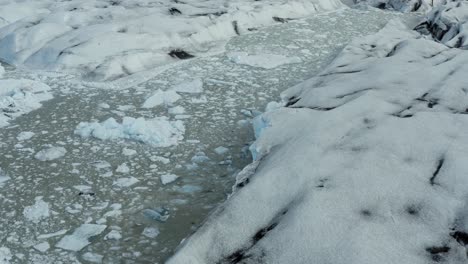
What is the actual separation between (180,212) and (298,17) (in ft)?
18.2

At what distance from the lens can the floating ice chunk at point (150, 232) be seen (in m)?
2.33

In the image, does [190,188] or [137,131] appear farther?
[137,131]

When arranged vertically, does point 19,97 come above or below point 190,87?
below

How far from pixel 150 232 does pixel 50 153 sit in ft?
3.68

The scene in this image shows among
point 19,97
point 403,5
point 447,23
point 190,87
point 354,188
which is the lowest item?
point 19,97

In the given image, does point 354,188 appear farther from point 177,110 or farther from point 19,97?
point 19,97

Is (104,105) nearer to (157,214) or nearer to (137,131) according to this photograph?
(137,131)

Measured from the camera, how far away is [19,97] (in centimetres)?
390

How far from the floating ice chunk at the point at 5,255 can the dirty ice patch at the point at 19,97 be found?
156 centimetres

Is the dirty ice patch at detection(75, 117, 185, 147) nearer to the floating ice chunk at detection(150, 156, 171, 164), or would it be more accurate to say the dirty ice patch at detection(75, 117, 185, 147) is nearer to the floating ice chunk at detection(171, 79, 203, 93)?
the floating ice chunk at detection(150, 156, 171, 164)

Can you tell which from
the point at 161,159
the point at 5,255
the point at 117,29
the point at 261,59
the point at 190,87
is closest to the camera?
the point at 5,255

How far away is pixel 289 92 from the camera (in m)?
4.09

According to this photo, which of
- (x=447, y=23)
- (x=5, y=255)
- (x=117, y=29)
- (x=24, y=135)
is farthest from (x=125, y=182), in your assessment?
(x=447, y=23)

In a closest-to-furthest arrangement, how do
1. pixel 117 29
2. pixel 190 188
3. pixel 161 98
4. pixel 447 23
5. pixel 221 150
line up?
1. pixel 190 188
2. pixel 221 150
3. pixel 161 98
4. pixel 117 29
5. pixel 447 23
